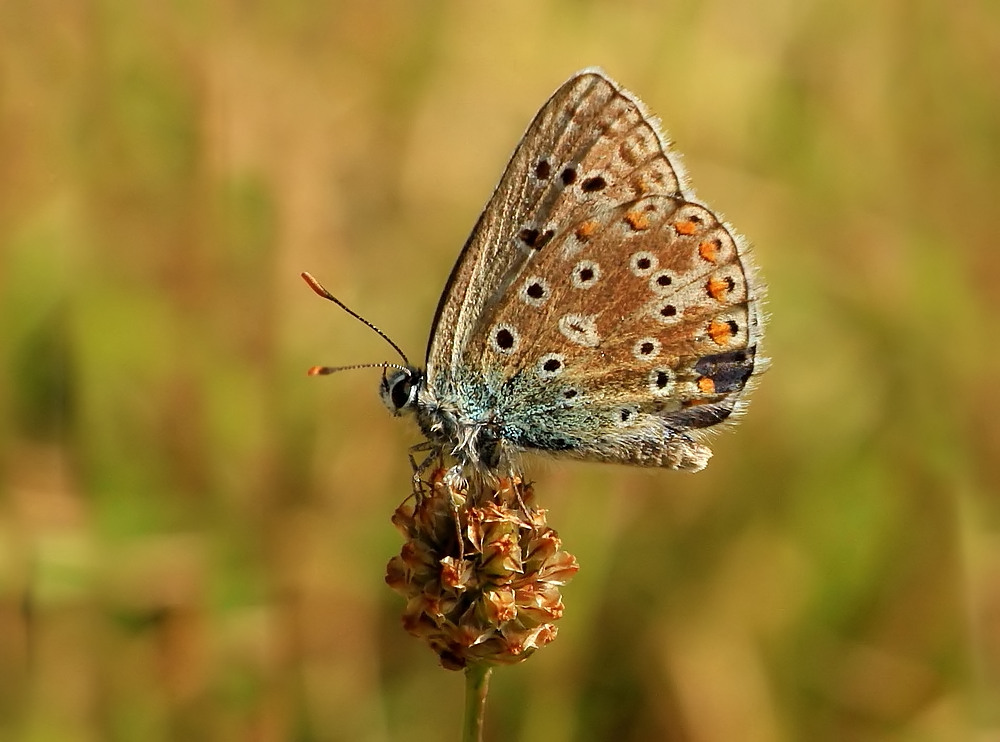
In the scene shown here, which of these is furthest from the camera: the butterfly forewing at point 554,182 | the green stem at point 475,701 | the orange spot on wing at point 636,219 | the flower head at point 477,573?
the orange spot on wing at point 636,219

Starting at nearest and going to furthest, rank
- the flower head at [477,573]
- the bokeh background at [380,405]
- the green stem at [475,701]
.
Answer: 1. the green stem at [475,701]
2. the flower head at [477,573]
3. the bokeh background at [380,405]

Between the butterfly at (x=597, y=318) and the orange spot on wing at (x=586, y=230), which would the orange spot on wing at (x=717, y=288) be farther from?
the orange spot on wing at (x=586, y=230)

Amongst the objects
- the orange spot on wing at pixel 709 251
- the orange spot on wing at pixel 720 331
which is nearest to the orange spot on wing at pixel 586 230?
the orange spot on wing at pixel 709 251

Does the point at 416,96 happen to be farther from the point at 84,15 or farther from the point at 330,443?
the point at 330,443

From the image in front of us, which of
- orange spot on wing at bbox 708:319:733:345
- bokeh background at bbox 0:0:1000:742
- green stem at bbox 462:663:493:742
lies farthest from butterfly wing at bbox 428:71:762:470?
green stem at bbox 462:663:493:742

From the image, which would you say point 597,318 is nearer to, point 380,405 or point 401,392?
point 401,392

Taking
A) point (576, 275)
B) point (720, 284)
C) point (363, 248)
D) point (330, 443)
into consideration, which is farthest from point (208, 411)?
point (720, 284)

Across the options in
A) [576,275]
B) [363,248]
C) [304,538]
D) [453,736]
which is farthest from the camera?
[363,248]
